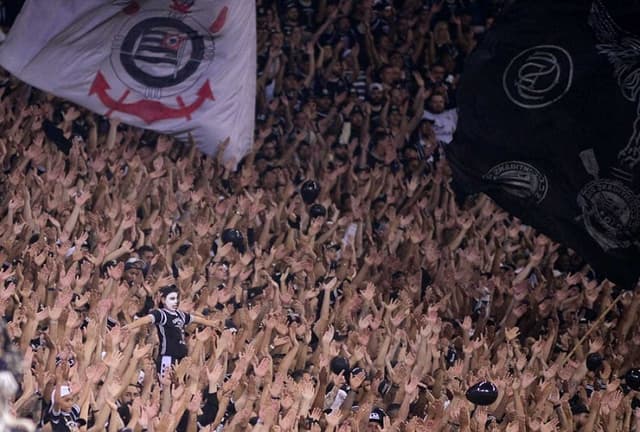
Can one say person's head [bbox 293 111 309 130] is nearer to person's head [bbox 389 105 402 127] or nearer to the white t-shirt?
person's head [bbox 389 105 402 127]

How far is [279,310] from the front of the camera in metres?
5.77

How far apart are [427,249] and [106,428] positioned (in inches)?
118

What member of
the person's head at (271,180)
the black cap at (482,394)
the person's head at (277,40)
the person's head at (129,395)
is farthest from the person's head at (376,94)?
the person's head at (129,395)

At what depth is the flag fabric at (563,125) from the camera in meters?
5.89

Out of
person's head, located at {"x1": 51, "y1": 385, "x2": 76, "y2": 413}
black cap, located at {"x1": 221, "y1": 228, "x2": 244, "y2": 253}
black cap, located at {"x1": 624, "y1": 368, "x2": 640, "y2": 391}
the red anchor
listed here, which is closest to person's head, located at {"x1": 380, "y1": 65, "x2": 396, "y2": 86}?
the red anchor

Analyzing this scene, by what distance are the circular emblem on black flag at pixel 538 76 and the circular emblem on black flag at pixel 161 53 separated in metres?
2.30

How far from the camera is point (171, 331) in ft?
16.8

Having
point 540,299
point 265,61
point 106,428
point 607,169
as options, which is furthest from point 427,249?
point 106,428

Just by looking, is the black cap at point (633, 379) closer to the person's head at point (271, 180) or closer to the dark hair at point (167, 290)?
the dark hair at point (167, 290)

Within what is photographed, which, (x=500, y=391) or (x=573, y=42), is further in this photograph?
(x=573, y=42)

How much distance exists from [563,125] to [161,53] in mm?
2934

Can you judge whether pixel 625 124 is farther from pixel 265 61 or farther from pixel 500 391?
pixel 265 61

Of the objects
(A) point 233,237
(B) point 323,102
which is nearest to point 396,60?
(B) point 323,102

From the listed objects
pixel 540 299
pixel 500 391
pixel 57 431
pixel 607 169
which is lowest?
pixel 540 299
